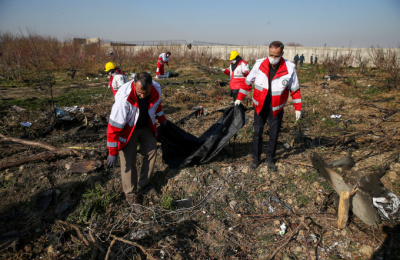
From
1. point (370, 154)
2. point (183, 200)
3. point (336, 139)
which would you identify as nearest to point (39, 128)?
point (183, 200)

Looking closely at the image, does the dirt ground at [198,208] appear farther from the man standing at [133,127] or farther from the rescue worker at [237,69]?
the rescue worker at [237,69]

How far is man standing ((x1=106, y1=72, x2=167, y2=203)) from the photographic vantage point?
2535 millimetres

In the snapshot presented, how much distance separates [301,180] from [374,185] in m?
0.95

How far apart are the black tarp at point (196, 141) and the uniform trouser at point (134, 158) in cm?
42

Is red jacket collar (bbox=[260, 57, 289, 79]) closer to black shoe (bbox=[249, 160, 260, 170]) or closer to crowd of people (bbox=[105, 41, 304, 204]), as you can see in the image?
crowd of people (bbox=[105, 41, 304, 204])

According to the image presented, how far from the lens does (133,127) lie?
8.86 ft

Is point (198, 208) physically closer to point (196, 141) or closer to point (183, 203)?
point (183, 203)

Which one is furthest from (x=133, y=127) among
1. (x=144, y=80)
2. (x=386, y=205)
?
(x=386, y=205)

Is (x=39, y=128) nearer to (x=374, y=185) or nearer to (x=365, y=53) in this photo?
(x=374, y=185)

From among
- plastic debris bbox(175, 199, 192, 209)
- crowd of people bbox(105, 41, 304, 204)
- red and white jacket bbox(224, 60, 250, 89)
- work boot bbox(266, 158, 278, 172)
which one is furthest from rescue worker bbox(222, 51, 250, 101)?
plastic debris bbox(175, 199, 192, 209)

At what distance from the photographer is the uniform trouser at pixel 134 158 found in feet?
9.38

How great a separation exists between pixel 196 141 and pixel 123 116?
1.35m

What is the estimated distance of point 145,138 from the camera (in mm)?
3023

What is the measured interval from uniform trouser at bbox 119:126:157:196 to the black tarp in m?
0.42
